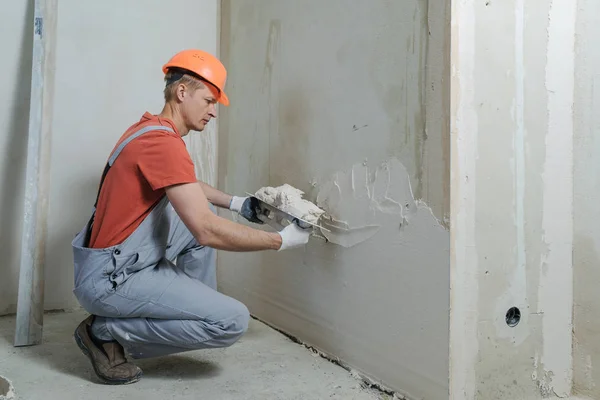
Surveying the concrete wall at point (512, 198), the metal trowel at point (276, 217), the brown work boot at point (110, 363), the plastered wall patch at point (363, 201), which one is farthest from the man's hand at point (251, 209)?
the concrete wall at point (512, 198)

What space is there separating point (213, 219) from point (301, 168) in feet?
1.98

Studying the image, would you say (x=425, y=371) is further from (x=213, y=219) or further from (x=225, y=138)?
(x=225, y=138)

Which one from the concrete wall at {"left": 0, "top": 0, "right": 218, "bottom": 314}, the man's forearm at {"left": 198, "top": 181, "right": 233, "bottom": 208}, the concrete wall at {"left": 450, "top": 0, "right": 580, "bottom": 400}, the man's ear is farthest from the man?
the concrete wall at {"left": 0, "top": 0, "right": 218, "bottom": 314}

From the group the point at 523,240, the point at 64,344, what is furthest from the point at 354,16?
the point at 64,344

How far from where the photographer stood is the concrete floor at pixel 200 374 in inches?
69.7

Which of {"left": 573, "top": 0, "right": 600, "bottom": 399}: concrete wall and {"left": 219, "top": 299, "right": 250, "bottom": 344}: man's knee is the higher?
{"left": 573, "top": 0, "right": 600, "bottom": 399}: concrete wall

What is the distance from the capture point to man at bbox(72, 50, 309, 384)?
1.77 meters

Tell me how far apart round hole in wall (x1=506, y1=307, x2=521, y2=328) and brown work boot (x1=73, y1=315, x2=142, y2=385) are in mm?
1210

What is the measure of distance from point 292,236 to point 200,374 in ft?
1.92

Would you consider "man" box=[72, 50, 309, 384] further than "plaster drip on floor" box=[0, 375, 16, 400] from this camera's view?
Yes

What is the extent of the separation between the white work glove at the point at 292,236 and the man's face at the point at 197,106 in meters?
0.51

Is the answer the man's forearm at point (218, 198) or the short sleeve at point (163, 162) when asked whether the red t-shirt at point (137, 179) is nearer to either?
the short sleeve at point (163, 162)

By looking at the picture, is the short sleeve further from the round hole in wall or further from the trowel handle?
the round hole in wall

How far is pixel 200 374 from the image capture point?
194cm
